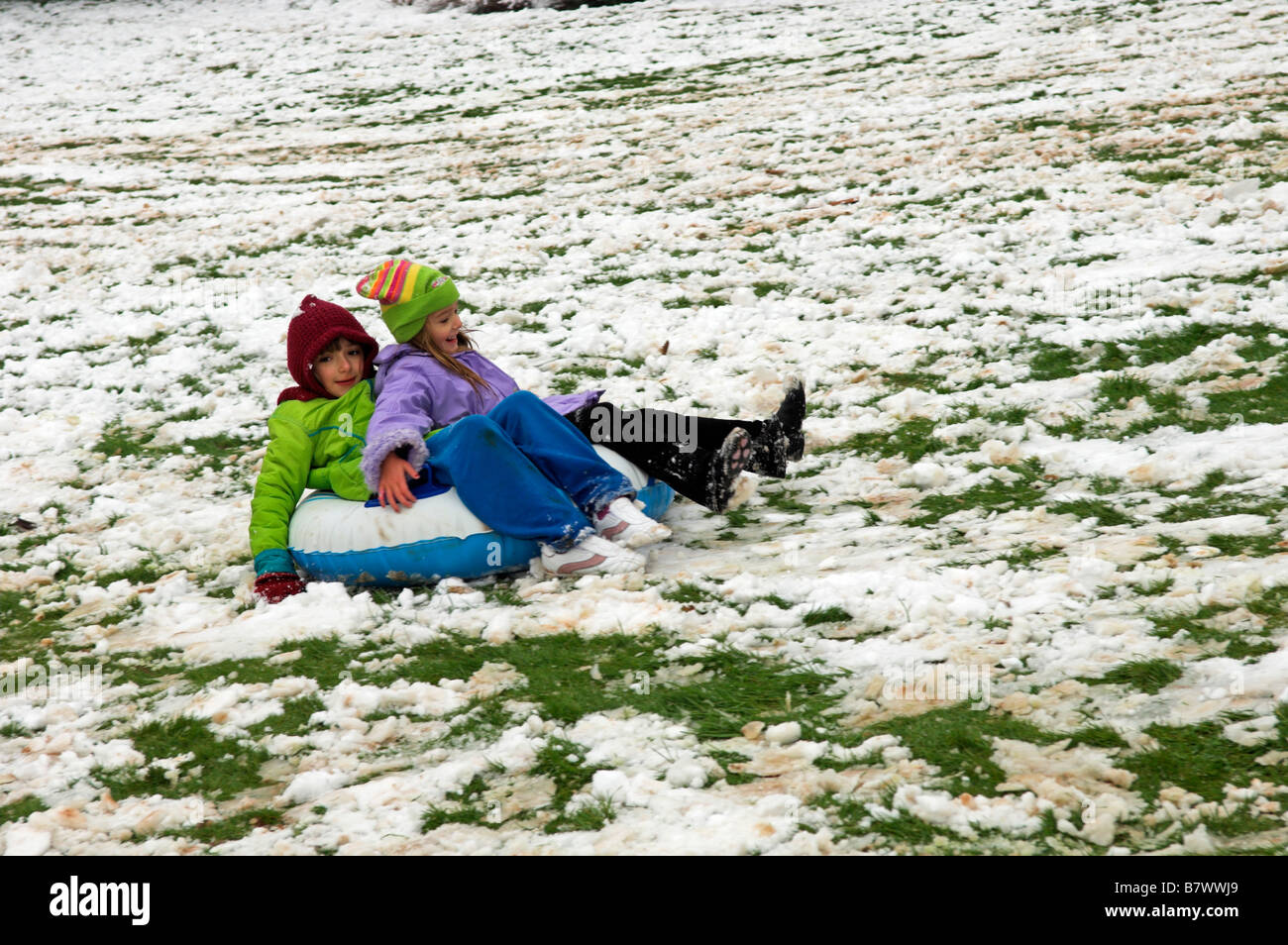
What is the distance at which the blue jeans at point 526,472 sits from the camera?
4.88m

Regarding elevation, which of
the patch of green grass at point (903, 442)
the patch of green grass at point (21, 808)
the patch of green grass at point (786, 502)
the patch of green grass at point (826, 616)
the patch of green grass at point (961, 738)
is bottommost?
the patch of green grass at point (21, 808)

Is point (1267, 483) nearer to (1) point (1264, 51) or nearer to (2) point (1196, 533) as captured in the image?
(2) point (1196, 533)

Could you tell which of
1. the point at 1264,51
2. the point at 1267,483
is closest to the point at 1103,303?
the point at 1267,483

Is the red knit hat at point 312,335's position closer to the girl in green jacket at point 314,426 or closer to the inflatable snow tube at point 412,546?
the girl in green jacket at point 314,426

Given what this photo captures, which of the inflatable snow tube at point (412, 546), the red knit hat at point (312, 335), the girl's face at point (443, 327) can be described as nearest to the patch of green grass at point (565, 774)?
the inflatable snow tube at point (412, 546)

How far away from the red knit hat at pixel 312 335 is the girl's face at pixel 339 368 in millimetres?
37

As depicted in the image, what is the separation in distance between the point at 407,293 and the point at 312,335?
1.74 ft

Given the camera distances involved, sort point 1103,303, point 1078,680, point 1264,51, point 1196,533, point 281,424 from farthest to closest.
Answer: point 1264,51
point 1103,303
point 281,424
point 1196,533
point 1078,680

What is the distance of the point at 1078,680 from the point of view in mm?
3555

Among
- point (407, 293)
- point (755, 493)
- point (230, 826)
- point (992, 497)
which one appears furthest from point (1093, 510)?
point (230, 826)

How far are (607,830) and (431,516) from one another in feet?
7.47

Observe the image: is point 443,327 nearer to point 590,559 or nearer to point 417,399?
point 417,399

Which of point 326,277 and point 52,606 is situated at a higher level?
point 326,277

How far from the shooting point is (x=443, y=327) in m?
5.50
